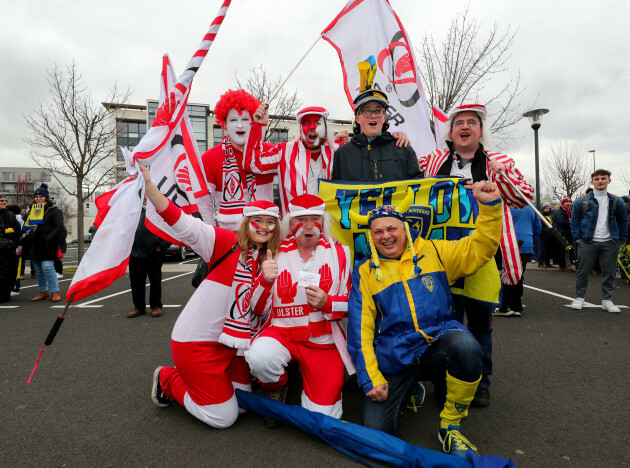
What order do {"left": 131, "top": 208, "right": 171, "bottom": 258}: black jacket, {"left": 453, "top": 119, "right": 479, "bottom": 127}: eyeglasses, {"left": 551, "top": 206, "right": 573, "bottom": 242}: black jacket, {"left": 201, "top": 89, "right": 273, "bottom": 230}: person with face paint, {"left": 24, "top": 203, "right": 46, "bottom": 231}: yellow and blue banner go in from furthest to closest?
1. {"left": 551, "top": 206, "right": 573, "bottom": 242}: black jacket
2. {"left": 24, "top": 203, "right": 46, "bottom": 231}: yellow and blue banner
3. {"left": 131, "top": 208, "right": 171, "bottom": 258}: black jacket
4. {"left": 201, "top": 89, "right": 273, "bottom": 230}: person with face paint
5. {"left": 453, "top": 119, "right": 479, "bottom": 127}: eyeglasses

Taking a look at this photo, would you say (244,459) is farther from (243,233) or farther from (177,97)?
(177,97)

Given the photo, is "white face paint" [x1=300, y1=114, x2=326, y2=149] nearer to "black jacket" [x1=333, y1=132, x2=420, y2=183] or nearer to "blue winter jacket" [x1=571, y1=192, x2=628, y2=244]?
"black jacket" [x1=333, y1=132, x2=420, y2=183]

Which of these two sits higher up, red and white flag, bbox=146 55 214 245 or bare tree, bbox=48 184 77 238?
bare tree, bbox=48 184 77 238

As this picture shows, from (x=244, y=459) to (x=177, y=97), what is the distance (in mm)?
2481

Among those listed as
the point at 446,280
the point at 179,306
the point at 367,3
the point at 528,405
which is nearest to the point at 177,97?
the point at 446,280

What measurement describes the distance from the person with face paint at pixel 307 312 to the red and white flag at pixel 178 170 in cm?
81

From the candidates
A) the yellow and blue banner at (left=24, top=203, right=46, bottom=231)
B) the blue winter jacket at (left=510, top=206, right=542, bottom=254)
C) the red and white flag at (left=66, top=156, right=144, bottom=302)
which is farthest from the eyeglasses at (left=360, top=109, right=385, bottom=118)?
the yellow and blue banner at (left=24, top=203, right=46, bottom=231)

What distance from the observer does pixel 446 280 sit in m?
2.64

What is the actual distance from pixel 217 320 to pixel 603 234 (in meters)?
6.31

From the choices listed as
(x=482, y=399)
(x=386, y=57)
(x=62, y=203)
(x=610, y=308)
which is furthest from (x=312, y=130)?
(x=62, y=203)

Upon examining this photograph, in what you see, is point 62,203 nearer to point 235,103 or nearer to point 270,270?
point 235,103

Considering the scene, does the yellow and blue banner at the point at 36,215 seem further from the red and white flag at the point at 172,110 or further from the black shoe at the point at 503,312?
the black shoe at the point at 503,312

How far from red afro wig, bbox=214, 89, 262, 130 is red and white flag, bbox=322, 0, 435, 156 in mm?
1436

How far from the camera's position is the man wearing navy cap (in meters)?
3.16
